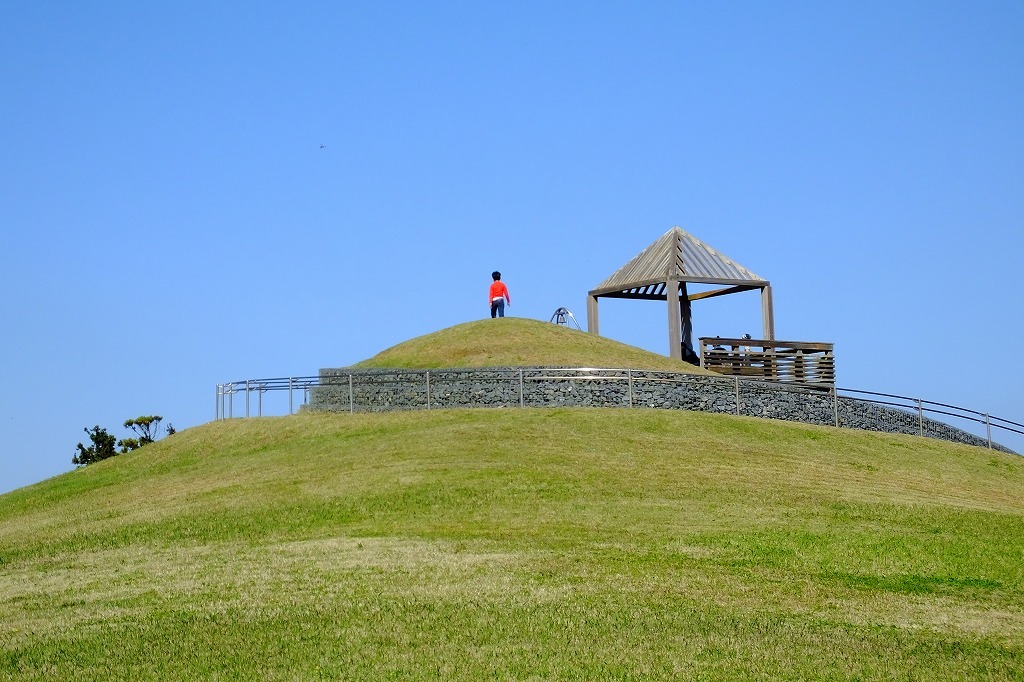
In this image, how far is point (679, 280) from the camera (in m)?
41.6

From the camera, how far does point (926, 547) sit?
63.2 ft

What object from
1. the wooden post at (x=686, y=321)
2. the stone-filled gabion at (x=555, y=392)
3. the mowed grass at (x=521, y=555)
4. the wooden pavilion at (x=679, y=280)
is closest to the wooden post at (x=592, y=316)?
the wooden pavilion at (x=679, y=280)

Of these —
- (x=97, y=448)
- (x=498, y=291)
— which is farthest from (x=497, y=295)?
(x=97, y=448)

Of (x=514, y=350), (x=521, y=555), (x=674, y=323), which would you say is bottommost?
(x=521, y=555)

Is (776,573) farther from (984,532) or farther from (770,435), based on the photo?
(770,435)

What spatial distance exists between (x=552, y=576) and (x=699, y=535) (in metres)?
4.21

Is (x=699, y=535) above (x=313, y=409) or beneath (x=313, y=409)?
beneath

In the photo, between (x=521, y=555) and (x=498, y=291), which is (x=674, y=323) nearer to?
(x=498, y=291)

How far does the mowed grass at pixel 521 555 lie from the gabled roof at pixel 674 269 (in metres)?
11.8

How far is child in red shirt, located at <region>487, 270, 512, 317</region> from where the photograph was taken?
4009 centimetres

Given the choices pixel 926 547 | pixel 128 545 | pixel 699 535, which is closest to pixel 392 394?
pixel 128 545

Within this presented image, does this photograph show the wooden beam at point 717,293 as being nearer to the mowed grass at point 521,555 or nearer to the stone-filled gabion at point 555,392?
the stone-filled gabion at point 555,392

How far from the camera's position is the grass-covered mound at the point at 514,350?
3488 cm

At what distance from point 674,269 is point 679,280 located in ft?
2.03
